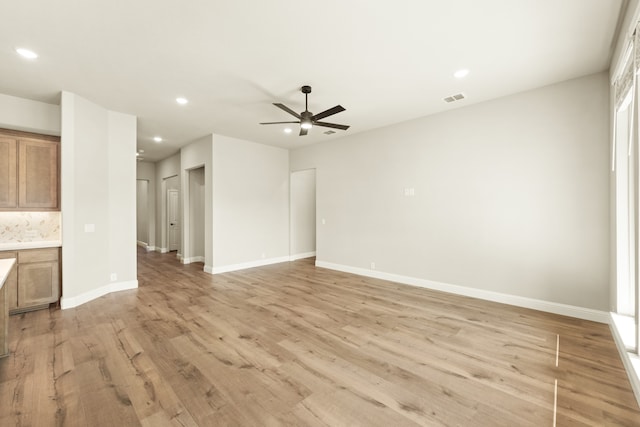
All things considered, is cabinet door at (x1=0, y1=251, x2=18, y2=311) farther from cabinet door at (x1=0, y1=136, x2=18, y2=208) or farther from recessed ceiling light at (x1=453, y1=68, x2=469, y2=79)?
recessed ceiling light at (x1=453, y1=68, x2=469, y2=79)

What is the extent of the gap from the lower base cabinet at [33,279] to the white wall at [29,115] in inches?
70.7

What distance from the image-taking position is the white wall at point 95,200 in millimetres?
3828

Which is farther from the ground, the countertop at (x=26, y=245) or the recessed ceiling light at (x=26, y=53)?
the recessed ceiling light at (x=26, y=53)

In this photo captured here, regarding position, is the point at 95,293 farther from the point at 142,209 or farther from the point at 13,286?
the point at 142,209

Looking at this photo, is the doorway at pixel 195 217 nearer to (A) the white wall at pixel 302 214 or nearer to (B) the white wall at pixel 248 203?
(B) the white wall at pixel 248 203

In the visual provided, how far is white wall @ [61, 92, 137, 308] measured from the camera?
3.83 metres

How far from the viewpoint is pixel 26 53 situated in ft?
9.36

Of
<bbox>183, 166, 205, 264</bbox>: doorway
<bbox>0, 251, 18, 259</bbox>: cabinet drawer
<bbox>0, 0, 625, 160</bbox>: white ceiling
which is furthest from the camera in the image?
<bbox>183, 166, 205, 264</bbox>: doorway

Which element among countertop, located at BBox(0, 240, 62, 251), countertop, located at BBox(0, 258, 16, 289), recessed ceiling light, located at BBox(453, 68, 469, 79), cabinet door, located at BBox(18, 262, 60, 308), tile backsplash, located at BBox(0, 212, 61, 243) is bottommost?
cabinet door, located at BBox(18, 262, 60, 308)

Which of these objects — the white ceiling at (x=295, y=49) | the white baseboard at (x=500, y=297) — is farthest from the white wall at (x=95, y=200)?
the white baseboard at (x=500, y=297)

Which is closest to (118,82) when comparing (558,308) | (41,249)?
(41,249)

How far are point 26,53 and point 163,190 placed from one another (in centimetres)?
620

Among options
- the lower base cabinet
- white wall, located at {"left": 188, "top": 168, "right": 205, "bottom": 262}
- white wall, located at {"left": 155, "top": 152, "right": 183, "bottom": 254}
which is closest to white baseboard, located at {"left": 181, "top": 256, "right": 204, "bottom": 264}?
white wall, located at {"left": 188, "top": 168, "right": 205, "bottom": 262}

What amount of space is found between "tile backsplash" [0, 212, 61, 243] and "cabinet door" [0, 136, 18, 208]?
38 centimetres
